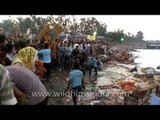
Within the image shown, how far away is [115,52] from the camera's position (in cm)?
1460

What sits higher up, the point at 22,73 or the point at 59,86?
the point at 22,73

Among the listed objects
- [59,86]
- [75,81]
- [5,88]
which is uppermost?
[5,88]

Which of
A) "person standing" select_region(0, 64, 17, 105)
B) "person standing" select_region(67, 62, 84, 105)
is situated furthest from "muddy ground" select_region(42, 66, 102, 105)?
"person standing" select_region(0, 64, 17, 105)

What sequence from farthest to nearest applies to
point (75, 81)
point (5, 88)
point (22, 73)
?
point (75, 81) < point (22, 73) < point (5, 88)

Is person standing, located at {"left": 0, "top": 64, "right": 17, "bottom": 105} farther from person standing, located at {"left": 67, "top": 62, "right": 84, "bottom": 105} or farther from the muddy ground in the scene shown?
person standing, located at {"left": 67, "top": 62, "right": 84, "bottom": 105}

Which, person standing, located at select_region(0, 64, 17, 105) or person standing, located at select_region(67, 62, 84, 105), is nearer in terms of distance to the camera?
person standing, located at select_region(0, 64, 17, 105)

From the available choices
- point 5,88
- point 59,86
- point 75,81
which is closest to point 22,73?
point 5,88

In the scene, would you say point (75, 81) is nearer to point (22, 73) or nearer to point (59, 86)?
point (59, 86)

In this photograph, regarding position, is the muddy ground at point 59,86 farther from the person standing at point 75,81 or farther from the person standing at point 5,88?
the person standing at point 5,88

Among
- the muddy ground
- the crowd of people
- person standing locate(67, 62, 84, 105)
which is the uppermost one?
the crowd of people

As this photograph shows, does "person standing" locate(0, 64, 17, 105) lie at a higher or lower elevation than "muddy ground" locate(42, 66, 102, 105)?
higher
